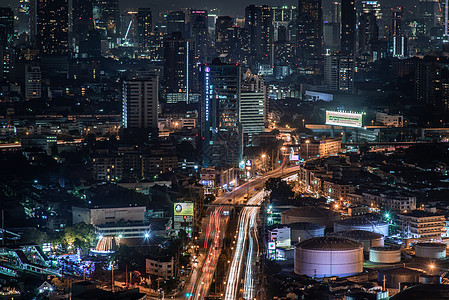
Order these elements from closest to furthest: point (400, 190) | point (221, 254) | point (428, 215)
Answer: point (221, 254), point (428, 215), point (400, 190)

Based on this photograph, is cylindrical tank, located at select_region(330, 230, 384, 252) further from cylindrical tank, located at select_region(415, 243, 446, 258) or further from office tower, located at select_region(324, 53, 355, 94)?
office tower, located at select_region(324, 53, 355, 94)

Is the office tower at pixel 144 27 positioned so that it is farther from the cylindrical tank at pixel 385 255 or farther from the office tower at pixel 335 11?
the cylindrical tank at pixel 385 255

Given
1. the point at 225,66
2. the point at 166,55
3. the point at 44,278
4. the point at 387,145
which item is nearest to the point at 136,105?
the point at 225,66

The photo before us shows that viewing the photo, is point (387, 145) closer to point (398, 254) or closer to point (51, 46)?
point (398, 254)

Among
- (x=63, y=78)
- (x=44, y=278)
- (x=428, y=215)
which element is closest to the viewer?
(x=44, y=278)

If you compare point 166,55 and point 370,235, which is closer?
point 370,235

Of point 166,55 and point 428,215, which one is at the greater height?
point 166,55

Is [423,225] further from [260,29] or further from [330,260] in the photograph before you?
[260,29]
